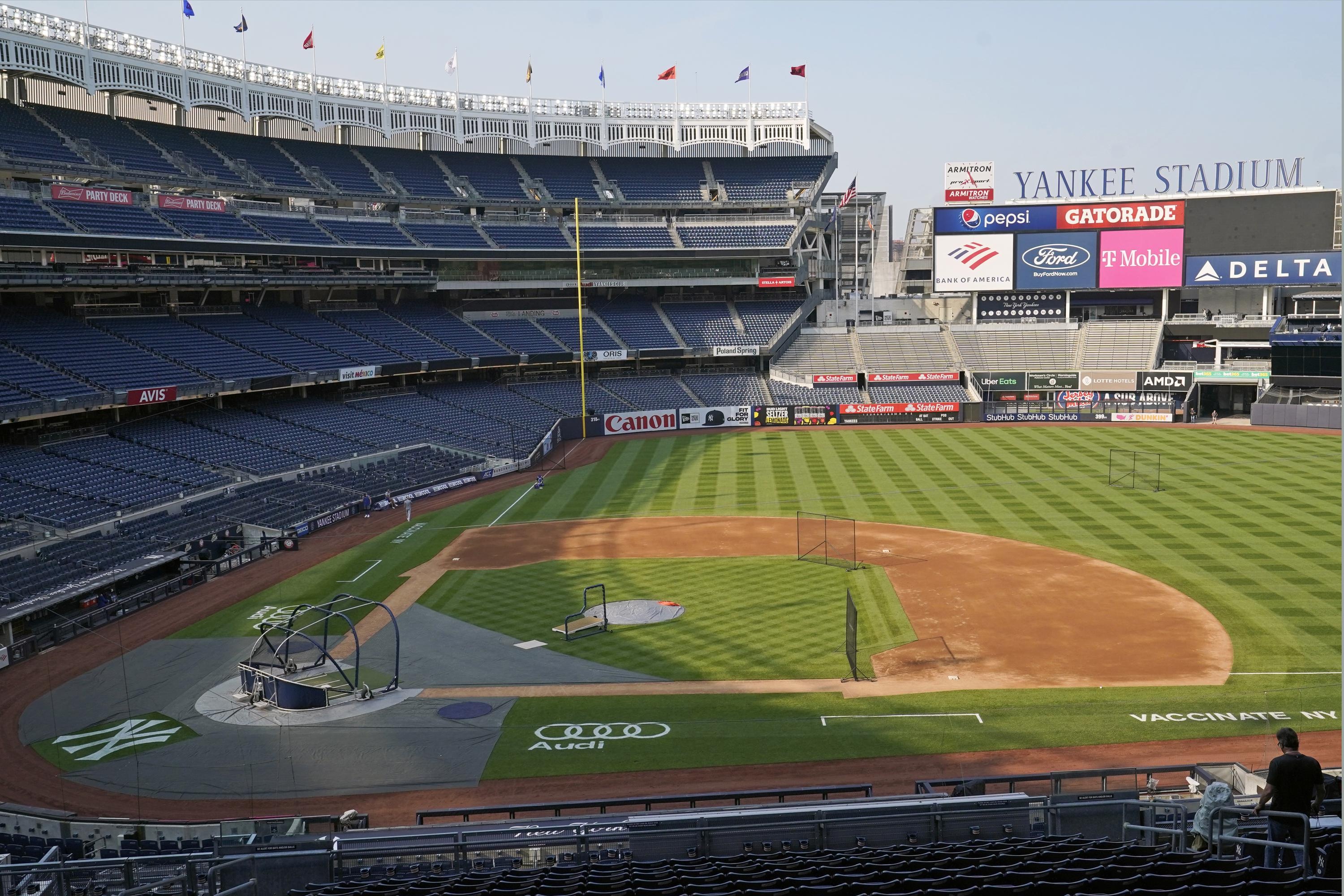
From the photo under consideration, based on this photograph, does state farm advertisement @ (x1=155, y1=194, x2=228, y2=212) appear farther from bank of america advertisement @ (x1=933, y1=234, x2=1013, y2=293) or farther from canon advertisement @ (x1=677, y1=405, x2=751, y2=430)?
bank of america advertisement @ (x1=933, y1=234, x2=1013, y2=293)

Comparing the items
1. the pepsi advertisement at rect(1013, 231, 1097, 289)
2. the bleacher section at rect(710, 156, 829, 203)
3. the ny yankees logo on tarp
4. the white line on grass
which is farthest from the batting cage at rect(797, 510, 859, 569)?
the bleacher section at rect(710, 156, 829, 203)

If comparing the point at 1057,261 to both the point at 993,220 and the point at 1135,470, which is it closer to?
the point at 993,220

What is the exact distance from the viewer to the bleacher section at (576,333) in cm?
7562

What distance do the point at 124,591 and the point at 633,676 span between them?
63.9ft

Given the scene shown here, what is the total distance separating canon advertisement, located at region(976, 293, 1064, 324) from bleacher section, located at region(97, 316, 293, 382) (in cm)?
5546

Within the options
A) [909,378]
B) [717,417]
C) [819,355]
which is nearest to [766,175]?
[819,355]

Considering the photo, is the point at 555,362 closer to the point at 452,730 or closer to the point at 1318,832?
the point at 452,730

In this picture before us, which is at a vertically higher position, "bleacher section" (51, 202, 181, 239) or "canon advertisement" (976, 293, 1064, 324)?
"bleacher section" (51, 202, 181, 239)

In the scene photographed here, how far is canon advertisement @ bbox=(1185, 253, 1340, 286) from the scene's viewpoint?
7062 cm

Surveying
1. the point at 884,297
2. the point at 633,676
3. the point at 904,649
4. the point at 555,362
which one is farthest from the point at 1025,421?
the point at 633,676

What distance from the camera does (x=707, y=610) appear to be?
31078 mm

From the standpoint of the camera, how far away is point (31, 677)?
26.9 metres

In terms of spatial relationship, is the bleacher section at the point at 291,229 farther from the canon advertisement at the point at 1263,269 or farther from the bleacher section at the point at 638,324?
the canon advertisement at the point at 1263,269

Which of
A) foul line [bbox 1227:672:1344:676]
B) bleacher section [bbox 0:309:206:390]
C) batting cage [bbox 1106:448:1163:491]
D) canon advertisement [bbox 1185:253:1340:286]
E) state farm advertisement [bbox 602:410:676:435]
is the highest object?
canon advertisement [bbox 1185:253:1340:286]
